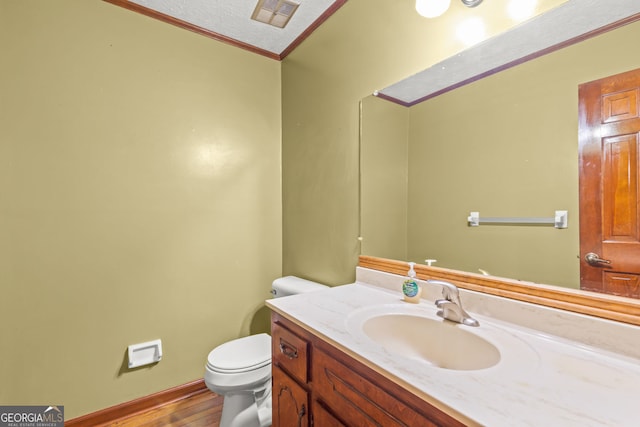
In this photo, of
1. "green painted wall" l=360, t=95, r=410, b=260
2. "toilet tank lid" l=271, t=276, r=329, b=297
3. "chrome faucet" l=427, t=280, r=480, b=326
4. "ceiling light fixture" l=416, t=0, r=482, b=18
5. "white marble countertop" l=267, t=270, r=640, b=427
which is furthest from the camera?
"toilet tank lid" l=271, t=276, r=329, b=297

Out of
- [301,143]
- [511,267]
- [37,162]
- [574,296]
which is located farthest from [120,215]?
[574,296]

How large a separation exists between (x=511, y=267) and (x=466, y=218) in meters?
0.24

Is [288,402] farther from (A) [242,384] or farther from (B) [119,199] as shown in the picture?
(B) [119,199]

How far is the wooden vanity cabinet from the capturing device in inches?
24.8

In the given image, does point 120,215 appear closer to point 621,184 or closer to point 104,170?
point 104,170

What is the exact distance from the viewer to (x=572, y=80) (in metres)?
0.83

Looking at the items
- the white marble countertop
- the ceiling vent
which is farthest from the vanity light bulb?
the white marble countertop

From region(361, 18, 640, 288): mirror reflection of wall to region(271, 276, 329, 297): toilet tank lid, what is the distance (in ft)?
1.69

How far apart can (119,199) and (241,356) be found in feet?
3.76

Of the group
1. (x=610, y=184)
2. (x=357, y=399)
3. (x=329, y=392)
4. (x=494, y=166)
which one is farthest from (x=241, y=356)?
(x=610, y=184)

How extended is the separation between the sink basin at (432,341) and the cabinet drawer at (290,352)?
0.76ft

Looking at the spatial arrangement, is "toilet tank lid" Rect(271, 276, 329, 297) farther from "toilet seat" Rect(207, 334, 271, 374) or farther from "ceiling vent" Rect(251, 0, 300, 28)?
"ceiling vent" Rect(251, 0, 300, 28)

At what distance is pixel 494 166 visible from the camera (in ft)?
3.34

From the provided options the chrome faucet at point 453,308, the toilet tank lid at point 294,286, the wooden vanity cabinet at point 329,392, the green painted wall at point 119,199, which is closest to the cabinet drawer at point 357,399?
the wooden vanity cabinet at point 329,392
